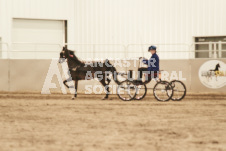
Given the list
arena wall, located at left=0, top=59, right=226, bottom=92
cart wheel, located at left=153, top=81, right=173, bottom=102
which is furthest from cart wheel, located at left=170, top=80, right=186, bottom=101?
arena wall, located at left=0, top=59, right=226, bottom=92

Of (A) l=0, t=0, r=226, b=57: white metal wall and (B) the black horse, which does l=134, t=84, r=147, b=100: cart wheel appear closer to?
(B) the black horse

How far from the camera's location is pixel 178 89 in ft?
50.5

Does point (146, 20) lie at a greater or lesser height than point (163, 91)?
greater

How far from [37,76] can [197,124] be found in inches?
443

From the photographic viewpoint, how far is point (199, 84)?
19.6 meters

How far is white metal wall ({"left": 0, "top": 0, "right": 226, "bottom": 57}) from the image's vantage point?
23.9 metres

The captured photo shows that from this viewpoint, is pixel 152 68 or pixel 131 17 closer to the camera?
pixel 152 68

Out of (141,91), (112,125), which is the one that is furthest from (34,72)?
(112,125)

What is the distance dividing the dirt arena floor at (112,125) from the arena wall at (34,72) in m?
3.78

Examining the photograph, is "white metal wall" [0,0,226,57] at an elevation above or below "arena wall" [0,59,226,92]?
above

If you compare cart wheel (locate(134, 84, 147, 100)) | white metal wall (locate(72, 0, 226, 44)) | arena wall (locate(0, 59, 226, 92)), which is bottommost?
cart wheel (locate(134, 84, 147, 100))

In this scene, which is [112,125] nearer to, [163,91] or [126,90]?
[163,91]

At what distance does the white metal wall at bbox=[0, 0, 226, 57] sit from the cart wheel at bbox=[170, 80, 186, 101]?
8.42 m

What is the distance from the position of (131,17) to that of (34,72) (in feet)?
21.7
